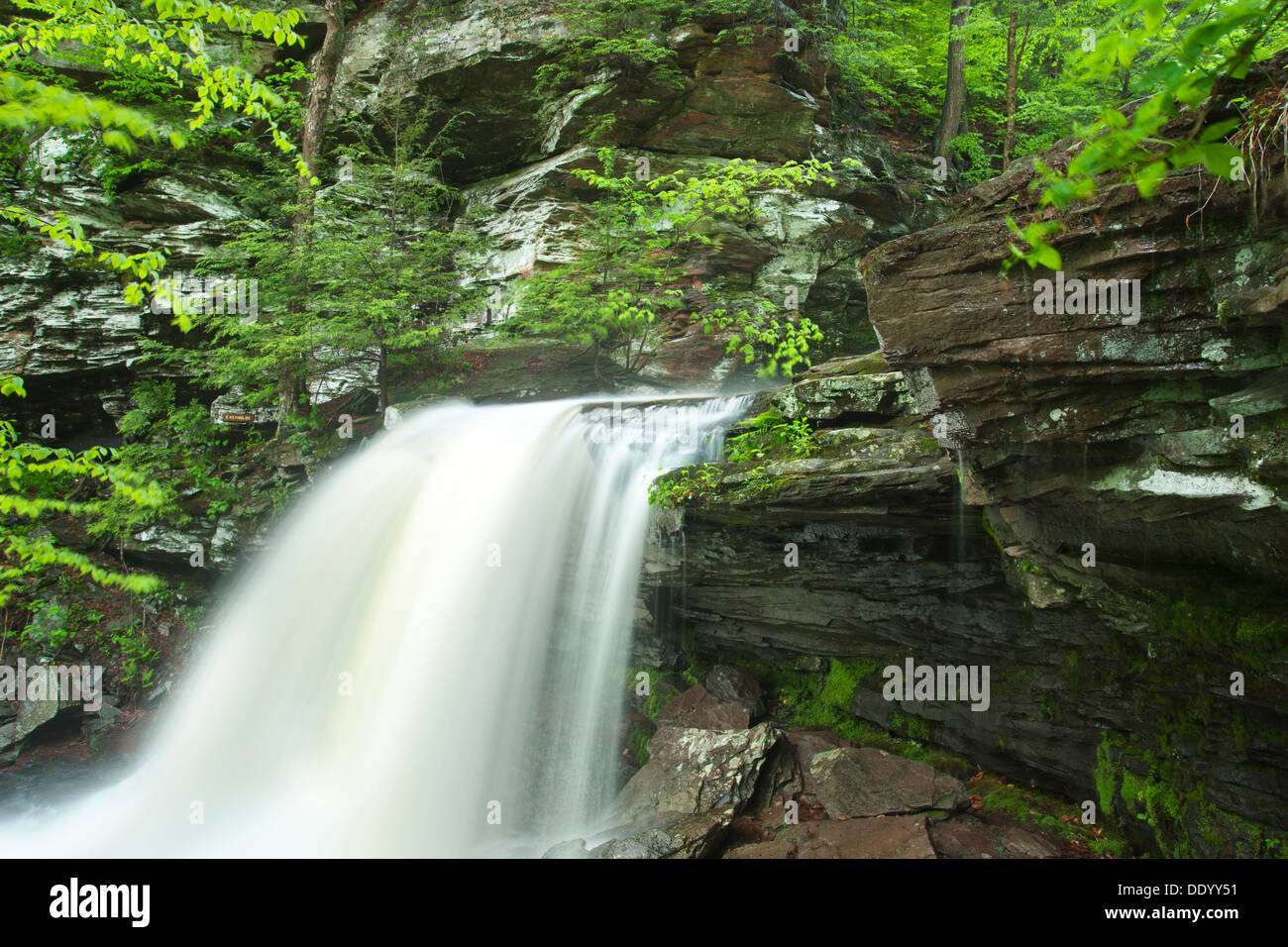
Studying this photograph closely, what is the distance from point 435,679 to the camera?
7.28 m

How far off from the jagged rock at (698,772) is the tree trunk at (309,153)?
797 cm

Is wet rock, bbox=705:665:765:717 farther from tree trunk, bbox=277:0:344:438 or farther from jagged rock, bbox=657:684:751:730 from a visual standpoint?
tree trunk, bbox=277:0:344:438

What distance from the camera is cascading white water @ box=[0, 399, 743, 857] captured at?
6.79m

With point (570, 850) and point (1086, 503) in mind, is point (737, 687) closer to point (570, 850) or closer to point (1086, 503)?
point (570, 850)

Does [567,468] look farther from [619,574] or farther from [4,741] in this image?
[4,741]

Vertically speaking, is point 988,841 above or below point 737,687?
below

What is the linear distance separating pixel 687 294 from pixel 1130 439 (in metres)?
8.38

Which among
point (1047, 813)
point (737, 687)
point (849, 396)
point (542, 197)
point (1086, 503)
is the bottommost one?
point (1047, 813)

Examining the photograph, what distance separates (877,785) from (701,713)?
186cm

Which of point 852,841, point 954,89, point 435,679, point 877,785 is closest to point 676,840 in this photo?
point 852,841

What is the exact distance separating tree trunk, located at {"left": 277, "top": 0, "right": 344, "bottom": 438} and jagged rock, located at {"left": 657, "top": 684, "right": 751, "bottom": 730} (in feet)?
25.0

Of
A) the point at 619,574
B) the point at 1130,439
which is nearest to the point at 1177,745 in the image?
the point at 1130,439

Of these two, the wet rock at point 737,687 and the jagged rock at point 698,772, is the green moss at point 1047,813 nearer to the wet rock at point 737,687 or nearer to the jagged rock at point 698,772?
the jagged rock at point 698,772

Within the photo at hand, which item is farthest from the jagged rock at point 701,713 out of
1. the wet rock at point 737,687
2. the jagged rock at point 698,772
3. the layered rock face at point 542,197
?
the layered rock face at point 542,197
